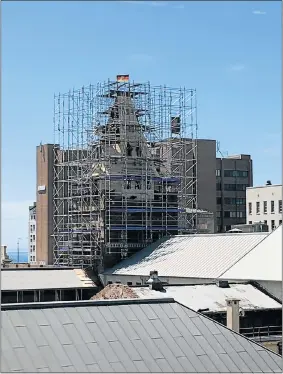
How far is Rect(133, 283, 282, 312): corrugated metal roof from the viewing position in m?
49.3

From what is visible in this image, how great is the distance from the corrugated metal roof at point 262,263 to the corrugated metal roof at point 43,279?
1840 centimetres

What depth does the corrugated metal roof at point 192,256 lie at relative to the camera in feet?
204

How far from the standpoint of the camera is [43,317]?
25.1m

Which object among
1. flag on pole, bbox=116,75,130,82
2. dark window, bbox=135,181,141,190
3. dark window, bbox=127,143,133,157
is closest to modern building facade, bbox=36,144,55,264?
flag on pole, bbox=116,75,130,82

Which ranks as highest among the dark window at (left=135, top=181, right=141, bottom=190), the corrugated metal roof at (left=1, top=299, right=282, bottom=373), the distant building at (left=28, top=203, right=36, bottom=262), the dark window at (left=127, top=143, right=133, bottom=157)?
the dark window at (left=127, top=143, right=133, bottom=157)

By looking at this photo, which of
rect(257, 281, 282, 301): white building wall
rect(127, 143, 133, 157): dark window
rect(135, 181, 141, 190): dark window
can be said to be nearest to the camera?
rect(257, 281, 282, 301): white building wall

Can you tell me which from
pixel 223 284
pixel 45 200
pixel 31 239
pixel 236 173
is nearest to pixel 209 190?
pixel 236 173

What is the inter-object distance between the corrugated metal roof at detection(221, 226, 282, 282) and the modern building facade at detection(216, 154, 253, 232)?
3156 inches

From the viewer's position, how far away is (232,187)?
145 meters

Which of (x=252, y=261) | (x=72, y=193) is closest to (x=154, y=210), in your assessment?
(x=72, y=193)

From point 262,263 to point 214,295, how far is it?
700cm

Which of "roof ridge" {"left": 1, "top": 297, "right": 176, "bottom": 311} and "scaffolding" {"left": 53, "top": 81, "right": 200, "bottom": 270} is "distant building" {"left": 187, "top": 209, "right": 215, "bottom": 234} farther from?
"roof ridge" {"left": 1, "top": 297, "right": 176, "bottom": 311}

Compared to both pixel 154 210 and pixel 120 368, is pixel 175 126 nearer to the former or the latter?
pixel 154 210

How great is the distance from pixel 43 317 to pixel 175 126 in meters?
64.3
